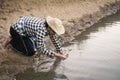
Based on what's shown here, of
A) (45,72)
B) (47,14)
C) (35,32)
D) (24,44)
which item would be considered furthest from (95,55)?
(47,14)

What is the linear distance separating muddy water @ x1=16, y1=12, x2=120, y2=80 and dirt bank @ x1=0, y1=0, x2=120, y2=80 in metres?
0.29

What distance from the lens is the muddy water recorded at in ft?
22.3

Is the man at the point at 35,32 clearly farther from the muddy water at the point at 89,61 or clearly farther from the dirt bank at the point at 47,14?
the muddy water at the point at 89,61

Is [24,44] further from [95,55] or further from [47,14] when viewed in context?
[47,14]

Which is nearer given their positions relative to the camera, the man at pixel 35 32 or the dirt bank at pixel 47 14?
the man at pixel 35 32

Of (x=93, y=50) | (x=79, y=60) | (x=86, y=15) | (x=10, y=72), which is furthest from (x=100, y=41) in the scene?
(x=10, y=72)

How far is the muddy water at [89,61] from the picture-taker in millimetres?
6801

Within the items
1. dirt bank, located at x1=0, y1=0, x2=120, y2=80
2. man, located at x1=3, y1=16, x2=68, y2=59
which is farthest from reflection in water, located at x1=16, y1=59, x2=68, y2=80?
man, located at x1=3, y1=16, x2=68, y2=59

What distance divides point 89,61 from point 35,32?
1.68 meters

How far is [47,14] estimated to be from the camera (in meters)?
10.6

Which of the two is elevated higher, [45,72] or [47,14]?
[47,14]

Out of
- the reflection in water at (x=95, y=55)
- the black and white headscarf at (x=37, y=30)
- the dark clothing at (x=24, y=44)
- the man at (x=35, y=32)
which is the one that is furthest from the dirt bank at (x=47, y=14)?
the black and white headscarf at (x=37, y=30)

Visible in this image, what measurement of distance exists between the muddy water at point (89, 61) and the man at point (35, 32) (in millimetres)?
425

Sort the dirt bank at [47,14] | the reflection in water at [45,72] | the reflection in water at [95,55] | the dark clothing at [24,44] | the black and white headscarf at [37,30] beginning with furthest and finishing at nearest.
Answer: the dark clothing at [24,44]
the dirt bank at [47,14]
the reflection in water at [95,55]
the reflection in water at [45,72]
the black and white headscarf at [37,30]
